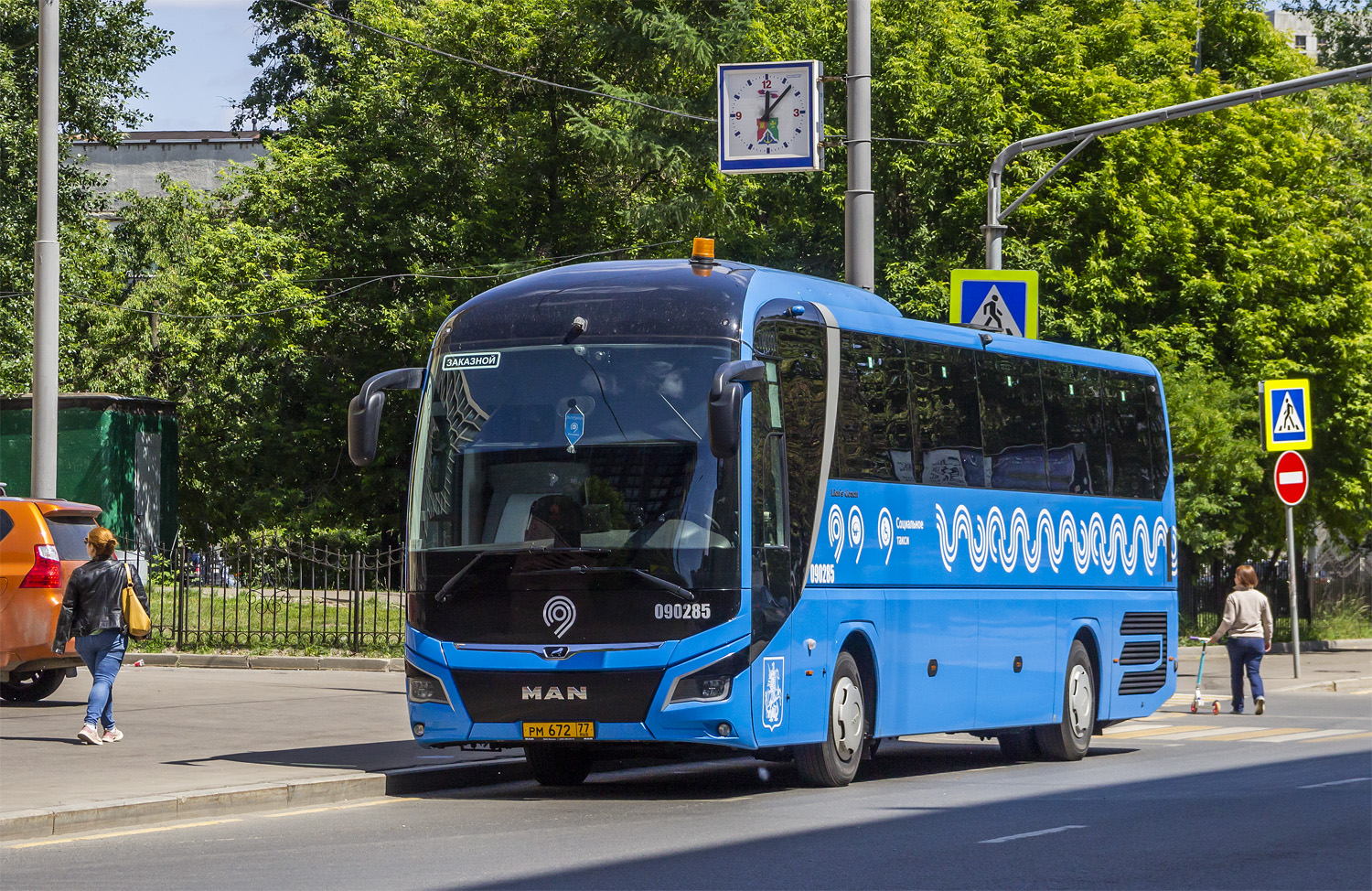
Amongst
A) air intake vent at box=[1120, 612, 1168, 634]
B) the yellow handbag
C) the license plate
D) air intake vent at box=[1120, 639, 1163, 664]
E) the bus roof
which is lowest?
the license plate

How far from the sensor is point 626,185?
44.1 m

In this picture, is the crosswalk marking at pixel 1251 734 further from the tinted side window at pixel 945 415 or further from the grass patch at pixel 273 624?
the grass patch at pixel 273 624

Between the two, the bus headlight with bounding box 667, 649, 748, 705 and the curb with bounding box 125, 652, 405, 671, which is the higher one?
the bus headlight with bounding box 667, 649, 748, 705

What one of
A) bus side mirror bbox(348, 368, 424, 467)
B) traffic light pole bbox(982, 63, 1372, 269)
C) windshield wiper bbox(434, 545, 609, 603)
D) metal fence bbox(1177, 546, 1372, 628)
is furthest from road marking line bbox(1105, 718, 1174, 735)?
metal fence bbox(1177, 546, 1372, 628)

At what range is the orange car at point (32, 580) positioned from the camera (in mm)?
17047

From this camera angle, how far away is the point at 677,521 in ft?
39.7

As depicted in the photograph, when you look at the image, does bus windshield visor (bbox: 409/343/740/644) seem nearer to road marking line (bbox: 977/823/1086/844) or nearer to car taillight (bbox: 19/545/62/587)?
road marking line (bbox: 977/823/1086/844)

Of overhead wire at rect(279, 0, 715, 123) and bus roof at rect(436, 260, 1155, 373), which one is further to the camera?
overhead wire at rect(279, 0, 715, 123)

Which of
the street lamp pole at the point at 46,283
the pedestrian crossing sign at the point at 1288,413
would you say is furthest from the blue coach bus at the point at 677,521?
the pedestrian crossing sign at the point at 1288,413

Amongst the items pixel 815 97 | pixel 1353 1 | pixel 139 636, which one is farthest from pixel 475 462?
pixel 1353 1

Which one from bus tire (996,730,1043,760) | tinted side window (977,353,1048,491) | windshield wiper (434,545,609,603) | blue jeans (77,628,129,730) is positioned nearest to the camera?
windshield wiper (434,545,609,603)

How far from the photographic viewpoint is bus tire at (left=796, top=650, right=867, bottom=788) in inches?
515

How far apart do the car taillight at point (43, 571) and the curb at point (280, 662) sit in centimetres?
647

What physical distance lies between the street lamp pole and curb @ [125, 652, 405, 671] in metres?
5.60
